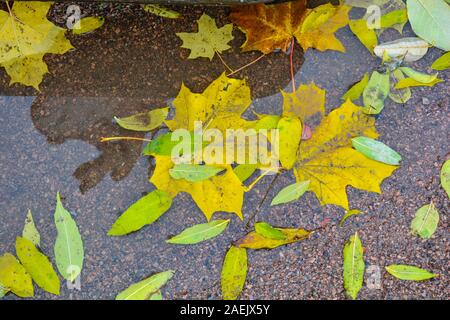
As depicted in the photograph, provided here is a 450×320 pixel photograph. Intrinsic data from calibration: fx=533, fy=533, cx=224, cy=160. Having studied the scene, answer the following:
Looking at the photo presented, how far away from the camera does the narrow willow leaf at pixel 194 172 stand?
1.43 meters

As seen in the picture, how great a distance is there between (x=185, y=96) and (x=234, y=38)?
221 mm

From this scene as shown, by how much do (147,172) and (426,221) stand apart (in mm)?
790

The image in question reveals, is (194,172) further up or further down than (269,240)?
further up

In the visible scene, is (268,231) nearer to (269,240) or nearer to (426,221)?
(269,240)

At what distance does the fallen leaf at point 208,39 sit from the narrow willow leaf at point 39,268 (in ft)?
2.26

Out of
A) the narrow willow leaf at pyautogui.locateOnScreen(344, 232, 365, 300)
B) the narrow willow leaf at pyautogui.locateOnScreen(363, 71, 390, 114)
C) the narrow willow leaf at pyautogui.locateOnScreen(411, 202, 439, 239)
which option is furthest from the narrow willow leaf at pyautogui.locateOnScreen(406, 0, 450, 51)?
the narrow willow leaf at pyautogui.locateOnScreen(344, 232, 365, 300)

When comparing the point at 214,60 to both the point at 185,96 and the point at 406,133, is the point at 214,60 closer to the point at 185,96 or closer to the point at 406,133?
the point at 185,96

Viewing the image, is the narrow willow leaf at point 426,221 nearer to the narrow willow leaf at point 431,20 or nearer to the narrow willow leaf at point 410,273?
the narrow willow leaf at point 410,273

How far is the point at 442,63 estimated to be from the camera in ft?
4.98

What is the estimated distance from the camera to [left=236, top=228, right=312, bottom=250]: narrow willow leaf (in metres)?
1.47

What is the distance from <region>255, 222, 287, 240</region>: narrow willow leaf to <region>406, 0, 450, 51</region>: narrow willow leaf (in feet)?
2.21

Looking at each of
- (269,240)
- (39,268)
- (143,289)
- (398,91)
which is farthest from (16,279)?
(398,91)

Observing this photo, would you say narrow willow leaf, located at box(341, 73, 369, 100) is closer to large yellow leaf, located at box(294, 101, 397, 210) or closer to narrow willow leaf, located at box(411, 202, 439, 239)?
large yellow leaf, located at box(294, 101, 397, 210)
